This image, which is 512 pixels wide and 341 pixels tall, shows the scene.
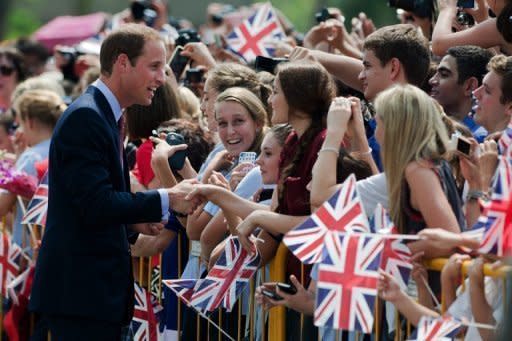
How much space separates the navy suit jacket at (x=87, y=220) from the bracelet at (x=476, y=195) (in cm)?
170

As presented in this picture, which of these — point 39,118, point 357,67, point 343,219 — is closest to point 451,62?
point 357,67

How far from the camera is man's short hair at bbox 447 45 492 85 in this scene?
7488mm

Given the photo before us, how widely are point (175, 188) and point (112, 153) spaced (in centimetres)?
39

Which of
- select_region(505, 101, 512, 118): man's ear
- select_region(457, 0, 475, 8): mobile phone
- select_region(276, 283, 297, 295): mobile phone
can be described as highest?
select_region(457, 0, 475, 8): mobile phone

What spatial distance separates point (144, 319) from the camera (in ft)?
26.0

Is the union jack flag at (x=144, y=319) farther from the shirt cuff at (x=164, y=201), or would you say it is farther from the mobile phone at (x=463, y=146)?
the mobile phone at (x=463, y=146)

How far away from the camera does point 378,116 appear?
19.4ft

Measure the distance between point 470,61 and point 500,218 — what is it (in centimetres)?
233

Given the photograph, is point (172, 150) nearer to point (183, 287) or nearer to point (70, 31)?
point (183, 287)

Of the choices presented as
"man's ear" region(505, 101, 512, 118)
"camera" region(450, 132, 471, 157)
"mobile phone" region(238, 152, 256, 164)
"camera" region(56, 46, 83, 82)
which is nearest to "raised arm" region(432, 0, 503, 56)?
"man's ear" region(505, 101, 512, 118)

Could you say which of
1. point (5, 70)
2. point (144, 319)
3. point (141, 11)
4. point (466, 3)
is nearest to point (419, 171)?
point (466, 3)

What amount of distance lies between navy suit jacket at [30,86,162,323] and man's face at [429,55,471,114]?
5.85 ft

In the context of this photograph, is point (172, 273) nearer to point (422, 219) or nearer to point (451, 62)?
point (451, 62)

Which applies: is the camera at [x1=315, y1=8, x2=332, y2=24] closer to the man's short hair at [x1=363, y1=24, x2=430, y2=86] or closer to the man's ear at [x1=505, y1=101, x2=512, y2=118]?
the man's short hair at [x1=363, y1=24, x2=430, y2=86]
